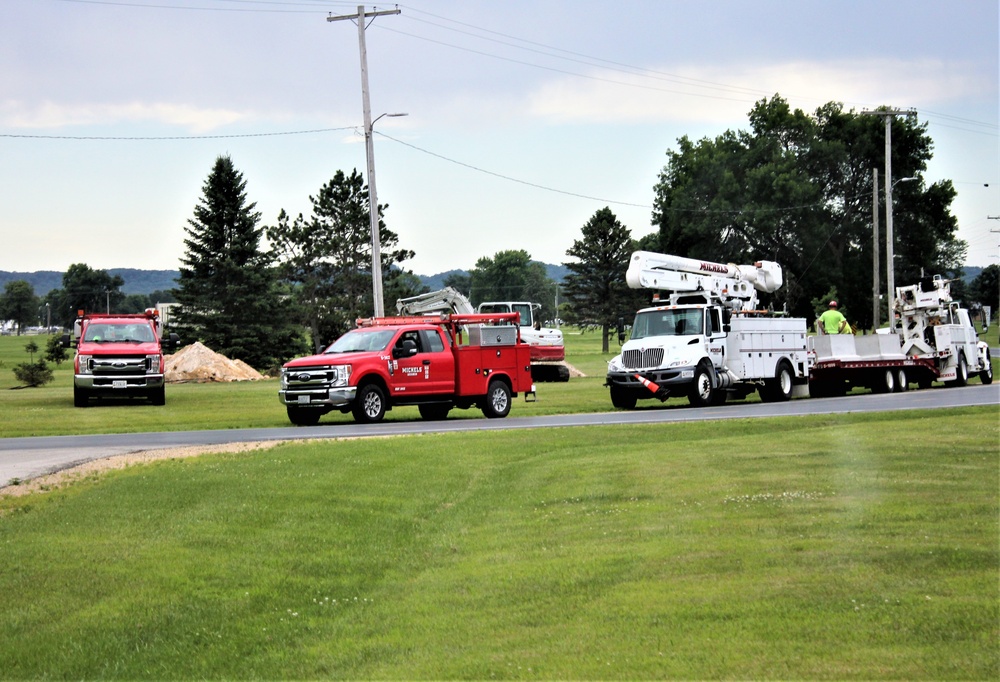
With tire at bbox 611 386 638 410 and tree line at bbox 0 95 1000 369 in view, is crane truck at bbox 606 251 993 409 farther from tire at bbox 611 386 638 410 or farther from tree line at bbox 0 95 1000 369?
tree line at bbox 0 95 1000 369

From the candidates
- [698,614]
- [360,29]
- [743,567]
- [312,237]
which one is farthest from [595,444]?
[312,237]

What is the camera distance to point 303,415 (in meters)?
26.3

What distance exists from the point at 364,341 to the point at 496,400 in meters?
3.37

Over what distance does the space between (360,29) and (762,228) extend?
133 feet

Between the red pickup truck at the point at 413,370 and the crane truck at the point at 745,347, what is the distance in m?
3.57

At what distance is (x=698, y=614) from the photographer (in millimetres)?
7770

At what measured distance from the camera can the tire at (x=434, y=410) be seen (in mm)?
27703

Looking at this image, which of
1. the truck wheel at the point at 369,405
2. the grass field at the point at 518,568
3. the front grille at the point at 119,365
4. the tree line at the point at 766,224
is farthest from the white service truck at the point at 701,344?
the tree line at the point at 766,224

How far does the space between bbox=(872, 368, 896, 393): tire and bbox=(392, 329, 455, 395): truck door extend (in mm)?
14701

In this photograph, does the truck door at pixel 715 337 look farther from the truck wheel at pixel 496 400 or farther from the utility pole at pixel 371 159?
the utility pole at pixel 371 159

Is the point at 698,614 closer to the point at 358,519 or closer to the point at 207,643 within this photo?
the point at 207,643

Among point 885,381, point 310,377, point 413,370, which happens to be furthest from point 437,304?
point 310,377

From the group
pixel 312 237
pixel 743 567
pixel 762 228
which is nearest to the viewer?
pixel 743 567

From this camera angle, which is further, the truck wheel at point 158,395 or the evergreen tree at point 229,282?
the evergreen tree at point 229,282
